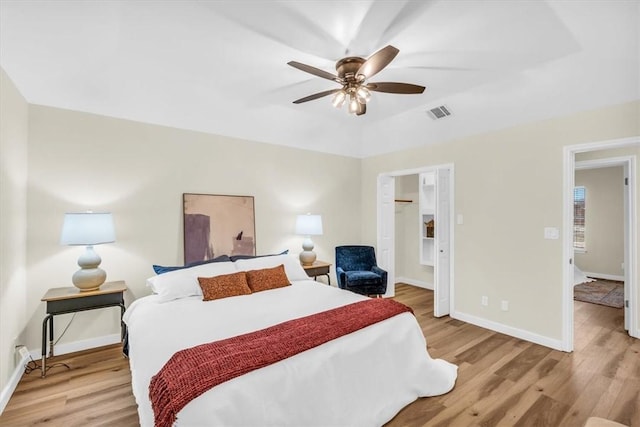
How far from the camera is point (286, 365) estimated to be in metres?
1.72

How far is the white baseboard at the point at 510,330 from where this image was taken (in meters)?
3.16

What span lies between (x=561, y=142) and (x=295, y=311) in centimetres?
320

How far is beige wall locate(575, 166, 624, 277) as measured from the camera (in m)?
5.98

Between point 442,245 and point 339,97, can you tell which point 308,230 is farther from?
point 339,97

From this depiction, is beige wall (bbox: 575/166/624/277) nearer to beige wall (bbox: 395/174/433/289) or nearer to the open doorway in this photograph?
the open doorway

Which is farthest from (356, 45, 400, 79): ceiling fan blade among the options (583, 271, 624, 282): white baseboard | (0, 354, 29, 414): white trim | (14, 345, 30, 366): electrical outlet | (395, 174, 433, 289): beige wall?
(583, 271, 624, 282): white baseboard

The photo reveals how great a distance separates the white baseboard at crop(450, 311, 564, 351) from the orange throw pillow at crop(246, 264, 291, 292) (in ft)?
7.88

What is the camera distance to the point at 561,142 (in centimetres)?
312

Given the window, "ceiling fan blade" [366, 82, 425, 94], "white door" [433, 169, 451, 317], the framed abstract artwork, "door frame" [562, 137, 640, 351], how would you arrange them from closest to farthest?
"ceiling fan blade" [366, 82, 425, 94]
"door frame" [562, 137, 640, 351]
the framed abstract artwork
"white door" [433, 169, 451, 317]
the window

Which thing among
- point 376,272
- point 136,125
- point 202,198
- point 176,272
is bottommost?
point 376,272

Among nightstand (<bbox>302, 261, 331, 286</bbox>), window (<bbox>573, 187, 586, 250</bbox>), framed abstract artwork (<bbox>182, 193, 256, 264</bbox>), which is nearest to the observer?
framed abstract artwork (<bbox>182, 193, 256, 264</bbox>)

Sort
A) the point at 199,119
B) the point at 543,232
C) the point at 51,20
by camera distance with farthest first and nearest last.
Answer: the point at 199,119, the point at 543,232, the point at 51,20

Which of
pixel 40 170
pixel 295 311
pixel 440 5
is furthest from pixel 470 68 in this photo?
pixel 40 170

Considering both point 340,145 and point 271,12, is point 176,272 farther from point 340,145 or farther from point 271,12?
point 340,145
